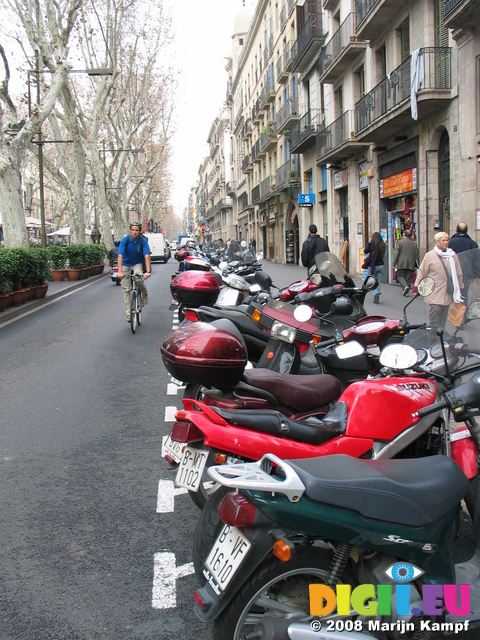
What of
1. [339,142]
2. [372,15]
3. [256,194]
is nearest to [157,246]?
[256,194]

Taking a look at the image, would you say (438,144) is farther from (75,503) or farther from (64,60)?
(75,503)

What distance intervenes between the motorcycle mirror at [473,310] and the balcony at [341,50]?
2006 cm

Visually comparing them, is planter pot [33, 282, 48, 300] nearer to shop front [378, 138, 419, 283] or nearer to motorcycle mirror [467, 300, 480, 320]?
shop front [378, 138, 419, 283]

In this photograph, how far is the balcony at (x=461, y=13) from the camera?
12422 millimetres

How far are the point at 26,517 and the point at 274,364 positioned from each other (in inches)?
92.9

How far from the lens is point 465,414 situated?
266 cm

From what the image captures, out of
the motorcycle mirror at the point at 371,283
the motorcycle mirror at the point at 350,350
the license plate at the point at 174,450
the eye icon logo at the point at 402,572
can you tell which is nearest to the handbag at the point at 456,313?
the motorcycle mirror at the point at 350,350

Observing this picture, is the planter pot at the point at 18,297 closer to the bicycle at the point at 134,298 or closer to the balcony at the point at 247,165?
the bicycle at the point at 134,298

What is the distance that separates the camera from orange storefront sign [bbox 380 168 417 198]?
17.6m

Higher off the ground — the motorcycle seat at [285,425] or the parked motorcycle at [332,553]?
the motorcycle seat at [285,425]

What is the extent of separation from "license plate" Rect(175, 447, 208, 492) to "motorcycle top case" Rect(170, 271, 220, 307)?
4.35 meters

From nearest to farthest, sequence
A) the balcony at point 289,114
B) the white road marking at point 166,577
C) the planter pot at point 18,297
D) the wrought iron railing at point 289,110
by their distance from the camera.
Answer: the white road marking at point 166,577, the planter pot at point 18,297, the balcony at point 289,114, the wrought iron railing at point 289,110

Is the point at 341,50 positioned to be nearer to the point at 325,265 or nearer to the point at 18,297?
the point at 18,297

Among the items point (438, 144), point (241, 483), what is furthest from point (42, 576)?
point (438, 144)
